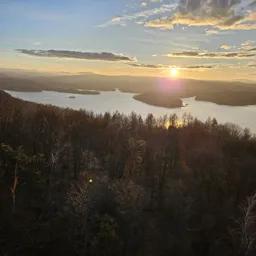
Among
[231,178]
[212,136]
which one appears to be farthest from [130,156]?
[212,136]

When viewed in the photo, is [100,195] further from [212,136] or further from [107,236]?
[212,136]

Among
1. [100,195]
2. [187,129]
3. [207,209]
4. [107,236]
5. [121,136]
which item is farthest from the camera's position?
[187,129]

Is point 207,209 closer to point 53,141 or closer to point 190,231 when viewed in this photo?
point 190,231

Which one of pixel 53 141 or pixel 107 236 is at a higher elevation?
pixel 53 141

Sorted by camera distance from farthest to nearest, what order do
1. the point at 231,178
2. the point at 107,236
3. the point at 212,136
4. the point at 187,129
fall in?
the point at 187,129 < the point at 212,136 < the point at 231,178 < the point at 107,236

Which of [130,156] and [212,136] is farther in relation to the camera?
[212,136]

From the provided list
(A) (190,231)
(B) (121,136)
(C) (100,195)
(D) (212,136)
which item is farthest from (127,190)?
(D) (212,136)
